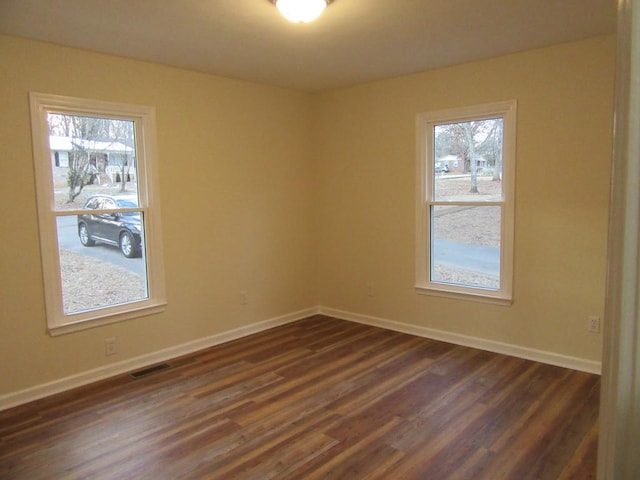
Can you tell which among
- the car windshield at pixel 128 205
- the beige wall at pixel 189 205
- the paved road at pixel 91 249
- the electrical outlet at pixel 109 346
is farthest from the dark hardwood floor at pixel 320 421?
the car windshield at pixel 128 205

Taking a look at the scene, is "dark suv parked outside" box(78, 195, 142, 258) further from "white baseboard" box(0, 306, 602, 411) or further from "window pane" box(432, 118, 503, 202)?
"window pane" box(432, 118, 503, 202)

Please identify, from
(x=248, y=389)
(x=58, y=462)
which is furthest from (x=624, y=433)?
(x=248, y=389)

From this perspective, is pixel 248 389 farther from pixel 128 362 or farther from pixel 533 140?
pixel 533 140

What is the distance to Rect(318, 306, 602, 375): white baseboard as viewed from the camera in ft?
12.0

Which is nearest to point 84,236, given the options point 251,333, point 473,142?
point 251,333

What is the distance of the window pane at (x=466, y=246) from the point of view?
13.4ft

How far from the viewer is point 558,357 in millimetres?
3756

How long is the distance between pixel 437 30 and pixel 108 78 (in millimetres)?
2559

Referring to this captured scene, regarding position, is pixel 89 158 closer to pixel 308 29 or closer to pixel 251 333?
pixel 308 29

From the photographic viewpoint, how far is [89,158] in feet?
11.8

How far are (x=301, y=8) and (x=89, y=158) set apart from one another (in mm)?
2098

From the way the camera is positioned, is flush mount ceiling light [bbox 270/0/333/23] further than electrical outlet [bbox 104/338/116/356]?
No

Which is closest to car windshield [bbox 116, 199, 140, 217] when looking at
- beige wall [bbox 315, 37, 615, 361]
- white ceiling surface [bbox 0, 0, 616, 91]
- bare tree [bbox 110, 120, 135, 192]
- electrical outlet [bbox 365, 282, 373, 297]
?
bare tree [bbox 110, 120, 135, 192]

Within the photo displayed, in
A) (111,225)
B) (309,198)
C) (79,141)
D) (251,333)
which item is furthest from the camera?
(309,198)
